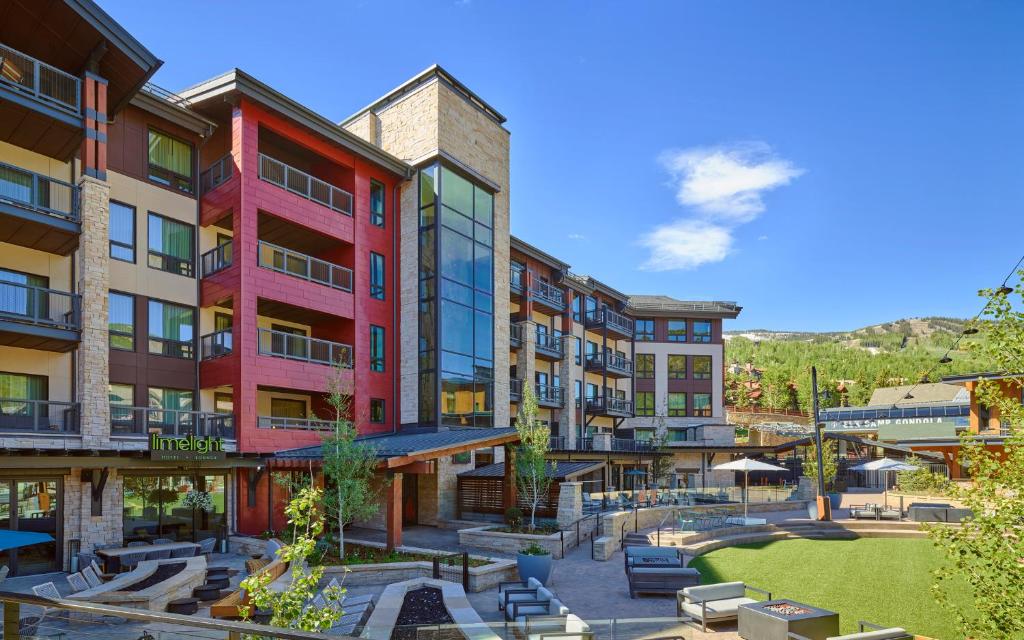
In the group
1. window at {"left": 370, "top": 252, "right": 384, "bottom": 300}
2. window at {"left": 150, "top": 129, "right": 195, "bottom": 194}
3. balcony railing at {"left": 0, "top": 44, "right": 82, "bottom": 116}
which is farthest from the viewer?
window at {"left": 370, "top": 252, "right": 384, "bottom": 300}

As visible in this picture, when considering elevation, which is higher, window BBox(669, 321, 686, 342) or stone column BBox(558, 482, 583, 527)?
window BBox(669, 321, 686, 342)

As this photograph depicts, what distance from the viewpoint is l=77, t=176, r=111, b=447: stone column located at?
1908 centimetres

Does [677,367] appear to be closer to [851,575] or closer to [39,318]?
[851,575]

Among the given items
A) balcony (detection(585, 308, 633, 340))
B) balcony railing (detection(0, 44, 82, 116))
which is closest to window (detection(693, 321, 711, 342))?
balcony (detection(585, 308, 633, 340))

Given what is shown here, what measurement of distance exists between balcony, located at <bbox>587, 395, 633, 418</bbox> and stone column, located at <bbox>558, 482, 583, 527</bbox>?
22.3 metres

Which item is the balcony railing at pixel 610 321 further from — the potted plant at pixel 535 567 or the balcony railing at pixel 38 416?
the balcony railing at pixel 38 416

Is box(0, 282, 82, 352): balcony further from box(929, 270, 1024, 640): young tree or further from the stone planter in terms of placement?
box(929, 270, 1024, 640): young tree

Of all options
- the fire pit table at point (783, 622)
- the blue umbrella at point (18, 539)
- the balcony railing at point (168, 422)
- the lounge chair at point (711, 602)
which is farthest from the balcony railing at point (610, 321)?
the blue umbrella at point (18, 539)

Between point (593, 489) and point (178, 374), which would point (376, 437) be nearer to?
point (178, 374)

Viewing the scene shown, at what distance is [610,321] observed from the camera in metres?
47.8

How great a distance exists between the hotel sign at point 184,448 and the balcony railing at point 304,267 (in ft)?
21.7

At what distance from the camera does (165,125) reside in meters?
23.5

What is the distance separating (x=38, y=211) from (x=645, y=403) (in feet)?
141

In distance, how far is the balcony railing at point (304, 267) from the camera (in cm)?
2462
